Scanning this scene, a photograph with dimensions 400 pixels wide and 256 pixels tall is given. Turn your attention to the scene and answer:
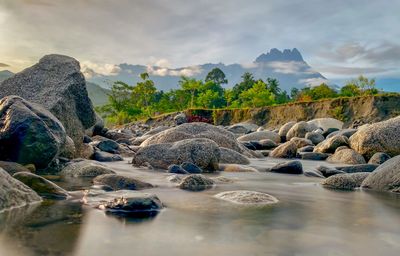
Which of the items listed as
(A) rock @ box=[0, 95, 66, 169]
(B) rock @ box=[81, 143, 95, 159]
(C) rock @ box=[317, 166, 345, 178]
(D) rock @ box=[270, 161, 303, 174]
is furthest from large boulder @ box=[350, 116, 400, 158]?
(A) rock @ box=[0, 95, 66, 169]

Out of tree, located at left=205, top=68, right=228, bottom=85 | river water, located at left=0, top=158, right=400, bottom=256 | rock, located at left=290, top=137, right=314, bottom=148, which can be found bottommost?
river water, located at left=0, top=158, right=400, bottom=256

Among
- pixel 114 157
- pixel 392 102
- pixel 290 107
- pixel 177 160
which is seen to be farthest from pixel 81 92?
pixel 290 107

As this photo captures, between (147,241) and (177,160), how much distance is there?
6538 millimetres

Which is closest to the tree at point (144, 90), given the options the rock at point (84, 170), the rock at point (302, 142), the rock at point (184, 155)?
the rock at point (302, 142)

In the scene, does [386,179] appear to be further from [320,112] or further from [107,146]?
[320,112]

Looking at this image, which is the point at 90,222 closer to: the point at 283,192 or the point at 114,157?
the point at 283,192

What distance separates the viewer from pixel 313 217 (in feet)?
15.6

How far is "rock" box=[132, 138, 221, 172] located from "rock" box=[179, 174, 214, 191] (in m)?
2.64

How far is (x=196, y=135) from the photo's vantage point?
13.5 m

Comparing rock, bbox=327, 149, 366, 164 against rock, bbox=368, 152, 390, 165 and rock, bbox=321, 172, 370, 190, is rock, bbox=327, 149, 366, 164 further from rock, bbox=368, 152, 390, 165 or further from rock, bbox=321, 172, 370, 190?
rock, bbox=321, 172, 370, 190

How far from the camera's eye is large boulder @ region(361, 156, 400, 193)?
7.10 m

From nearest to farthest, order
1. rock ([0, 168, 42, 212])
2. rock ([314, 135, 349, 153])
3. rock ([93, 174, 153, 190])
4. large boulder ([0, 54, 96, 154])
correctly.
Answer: rock ([0, 168, 42, 212]) → rock ([93, 174, 153, 190]) → large boulder ([0, 54, 96, 154]) → rock ([314, 135, 349, 153])

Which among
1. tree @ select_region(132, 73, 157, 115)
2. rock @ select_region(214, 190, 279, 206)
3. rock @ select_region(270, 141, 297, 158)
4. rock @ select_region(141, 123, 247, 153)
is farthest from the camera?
tree @ select_region(132, 73, 157, 115)

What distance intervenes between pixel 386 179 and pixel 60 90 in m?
7.56
